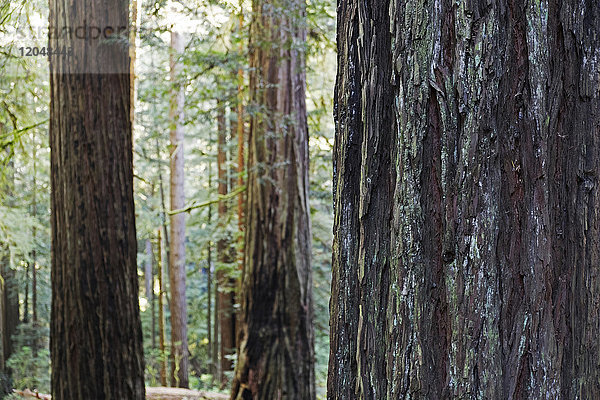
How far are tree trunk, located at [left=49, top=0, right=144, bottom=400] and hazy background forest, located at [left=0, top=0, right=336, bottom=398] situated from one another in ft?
1.94

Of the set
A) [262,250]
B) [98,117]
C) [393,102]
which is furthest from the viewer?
[262,250]

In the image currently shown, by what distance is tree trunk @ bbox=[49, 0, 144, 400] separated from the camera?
4250 mm

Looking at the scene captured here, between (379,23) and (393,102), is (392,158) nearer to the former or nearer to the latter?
(393,102)

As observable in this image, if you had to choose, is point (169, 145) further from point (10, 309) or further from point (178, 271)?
point (10, 309)

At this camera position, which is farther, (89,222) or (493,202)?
(89,222)

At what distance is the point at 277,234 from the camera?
22.4 ft

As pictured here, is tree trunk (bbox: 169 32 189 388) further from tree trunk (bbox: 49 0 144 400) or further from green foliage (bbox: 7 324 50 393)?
tree trunk (bbox: 49 0 144 400)

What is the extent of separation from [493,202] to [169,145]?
286 inches

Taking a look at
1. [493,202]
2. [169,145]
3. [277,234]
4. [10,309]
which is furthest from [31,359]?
[493,202]

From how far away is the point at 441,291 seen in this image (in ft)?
4.14

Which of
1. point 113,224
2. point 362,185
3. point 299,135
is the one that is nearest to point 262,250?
point 299,135

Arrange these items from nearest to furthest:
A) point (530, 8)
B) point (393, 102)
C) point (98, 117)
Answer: point (530, 8)
point (393, 102)
point (98, 117)

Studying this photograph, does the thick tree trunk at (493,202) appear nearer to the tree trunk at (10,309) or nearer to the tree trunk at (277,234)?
the tree trunk at (277,234)

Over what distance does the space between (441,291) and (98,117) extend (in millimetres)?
3684
